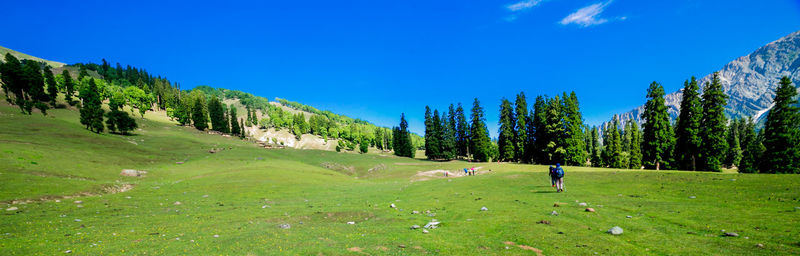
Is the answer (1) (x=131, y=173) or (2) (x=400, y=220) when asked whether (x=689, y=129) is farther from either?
(1) (x=131, y=173)

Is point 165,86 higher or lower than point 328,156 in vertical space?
higher

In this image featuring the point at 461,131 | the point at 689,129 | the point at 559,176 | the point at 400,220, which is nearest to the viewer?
the point at 400,220

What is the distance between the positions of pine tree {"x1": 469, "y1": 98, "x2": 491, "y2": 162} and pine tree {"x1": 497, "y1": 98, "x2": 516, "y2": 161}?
4096 mm

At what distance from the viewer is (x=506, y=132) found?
7150cm

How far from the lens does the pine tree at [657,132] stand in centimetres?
4500

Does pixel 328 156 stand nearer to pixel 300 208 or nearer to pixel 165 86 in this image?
pixel 300 208

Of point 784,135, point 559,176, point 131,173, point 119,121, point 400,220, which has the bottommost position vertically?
point 131,173

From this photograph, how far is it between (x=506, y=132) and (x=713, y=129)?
35873mm

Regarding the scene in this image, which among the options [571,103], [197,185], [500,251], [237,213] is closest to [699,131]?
[571,103]

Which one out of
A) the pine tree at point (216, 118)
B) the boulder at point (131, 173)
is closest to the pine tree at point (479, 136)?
the boulder at point (131, 173)

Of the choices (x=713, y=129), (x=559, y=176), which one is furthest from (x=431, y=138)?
(x=559, y=176)

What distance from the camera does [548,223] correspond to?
11.9 m

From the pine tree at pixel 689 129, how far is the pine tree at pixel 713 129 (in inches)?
26.9

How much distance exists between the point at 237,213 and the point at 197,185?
18239mm
